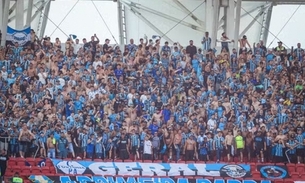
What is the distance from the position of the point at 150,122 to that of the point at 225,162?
9.68 ft

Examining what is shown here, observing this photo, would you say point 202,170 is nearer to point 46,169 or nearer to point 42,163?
point 46,169

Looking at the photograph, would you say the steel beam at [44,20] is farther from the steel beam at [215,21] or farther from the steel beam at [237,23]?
the steel beam at [237,23]

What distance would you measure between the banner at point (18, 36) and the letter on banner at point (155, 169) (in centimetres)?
899

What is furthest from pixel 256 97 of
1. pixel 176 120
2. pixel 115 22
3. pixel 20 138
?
pixel 115 22

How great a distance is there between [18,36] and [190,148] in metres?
9.84

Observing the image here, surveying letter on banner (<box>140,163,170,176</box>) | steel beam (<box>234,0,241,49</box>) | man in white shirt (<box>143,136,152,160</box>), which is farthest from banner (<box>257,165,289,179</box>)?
steel beam (<box>234,0,241,49</box>)

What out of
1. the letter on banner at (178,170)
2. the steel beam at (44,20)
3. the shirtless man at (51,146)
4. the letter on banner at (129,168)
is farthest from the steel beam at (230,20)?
the shirtless man at (51,146)

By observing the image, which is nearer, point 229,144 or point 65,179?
point 65,179

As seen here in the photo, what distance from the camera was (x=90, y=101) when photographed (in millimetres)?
27406

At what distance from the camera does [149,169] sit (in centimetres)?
2509

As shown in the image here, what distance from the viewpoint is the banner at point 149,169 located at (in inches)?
981

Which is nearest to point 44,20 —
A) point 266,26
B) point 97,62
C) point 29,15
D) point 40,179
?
point 29,15

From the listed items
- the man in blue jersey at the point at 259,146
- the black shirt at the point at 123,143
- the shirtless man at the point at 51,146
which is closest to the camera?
the shirtless man at the point at 51,146

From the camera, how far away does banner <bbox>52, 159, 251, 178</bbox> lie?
2491cm
